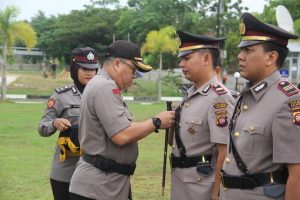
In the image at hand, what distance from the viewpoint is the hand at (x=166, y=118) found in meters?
3.32

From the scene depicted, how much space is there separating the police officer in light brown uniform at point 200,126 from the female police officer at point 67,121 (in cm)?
97

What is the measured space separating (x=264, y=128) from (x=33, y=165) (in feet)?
21.1

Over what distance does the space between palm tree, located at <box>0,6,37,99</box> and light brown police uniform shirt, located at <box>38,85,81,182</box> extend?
18541mm

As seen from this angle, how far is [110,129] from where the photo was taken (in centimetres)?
318

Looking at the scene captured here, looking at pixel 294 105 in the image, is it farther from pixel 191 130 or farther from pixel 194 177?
pixel 194 177

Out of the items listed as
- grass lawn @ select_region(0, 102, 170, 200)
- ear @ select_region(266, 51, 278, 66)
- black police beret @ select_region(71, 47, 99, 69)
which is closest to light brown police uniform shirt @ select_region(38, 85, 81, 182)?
black police beret @ select_region(71, 47, 99, 69)

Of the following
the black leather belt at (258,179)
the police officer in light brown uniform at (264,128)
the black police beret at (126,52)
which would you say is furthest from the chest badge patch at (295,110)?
the black police beret at (126,52)

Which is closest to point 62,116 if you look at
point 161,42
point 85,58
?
point 85,58

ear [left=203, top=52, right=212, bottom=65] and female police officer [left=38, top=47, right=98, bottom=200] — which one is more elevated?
ear [left=203, top=52, right=212, bottom=65]

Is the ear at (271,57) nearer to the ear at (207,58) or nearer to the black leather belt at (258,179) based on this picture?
the black leather belt at (258,179)

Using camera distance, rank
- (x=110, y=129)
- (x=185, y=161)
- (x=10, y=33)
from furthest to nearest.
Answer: (x=10, y=33)
(x=185, y=161)
(x=110, y=129)

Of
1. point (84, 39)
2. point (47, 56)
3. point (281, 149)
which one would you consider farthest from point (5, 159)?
point (47, 56)

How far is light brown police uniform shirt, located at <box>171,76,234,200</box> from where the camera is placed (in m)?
3.40

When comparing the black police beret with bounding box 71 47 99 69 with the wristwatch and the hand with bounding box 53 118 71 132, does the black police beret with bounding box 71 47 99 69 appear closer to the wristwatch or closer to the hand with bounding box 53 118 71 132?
the hand with bounding box 53 118 71 132
